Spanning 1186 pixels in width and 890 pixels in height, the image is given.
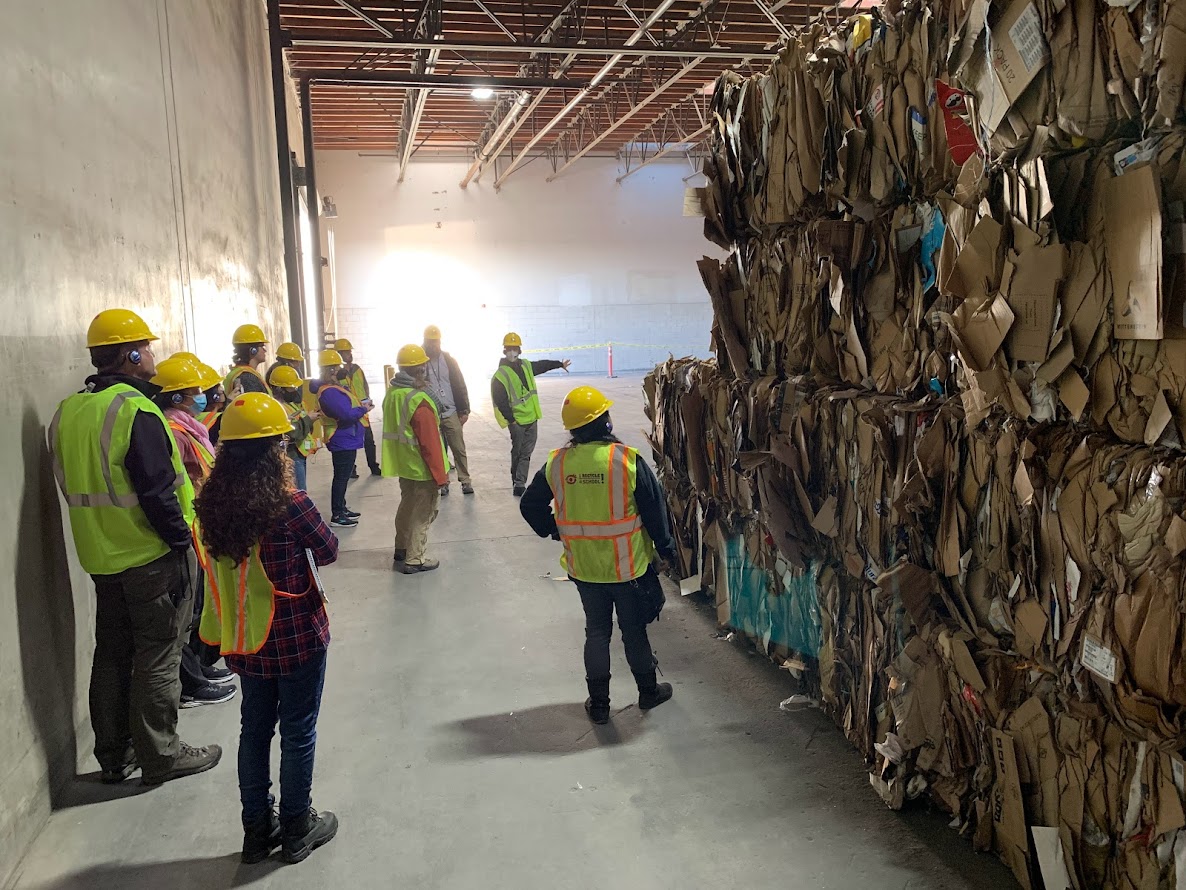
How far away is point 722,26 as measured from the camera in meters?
13.7

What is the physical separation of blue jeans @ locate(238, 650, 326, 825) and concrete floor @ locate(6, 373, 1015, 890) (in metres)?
0.23

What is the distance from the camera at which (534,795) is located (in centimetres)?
347

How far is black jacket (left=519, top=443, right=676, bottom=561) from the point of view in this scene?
4020 mm

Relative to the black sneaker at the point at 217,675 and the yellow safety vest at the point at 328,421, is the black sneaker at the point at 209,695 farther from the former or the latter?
the yellow safety vest at the point at 328,421

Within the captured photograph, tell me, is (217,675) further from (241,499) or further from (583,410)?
(583,410)

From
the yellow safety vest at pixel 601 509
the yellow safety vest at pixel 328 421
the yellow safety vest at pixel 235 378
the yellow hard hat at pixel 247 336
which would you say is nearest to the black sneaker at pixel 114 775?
the yellow safety vest at pixel 601 509

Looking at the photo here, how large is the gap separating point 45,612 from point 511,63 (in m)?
15.2

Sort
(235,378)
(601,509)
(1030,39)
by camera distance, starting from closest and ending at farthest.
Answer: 1. (1030,39)
2. (601,509)
3. (235,378)

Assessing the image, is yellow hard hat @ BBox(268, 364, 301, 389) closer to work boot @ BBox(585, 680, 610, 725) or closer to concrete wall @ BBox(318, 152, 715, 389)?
work boot @ BBox(585, 680, 610, 725)

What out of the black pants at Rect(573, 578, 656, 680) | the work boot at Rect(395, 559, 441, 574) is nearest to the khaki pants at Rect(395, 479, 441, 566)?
the work boot at Rect(395, 559, 441, 574)

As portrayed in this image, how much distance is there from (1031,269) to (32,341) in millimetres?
3585

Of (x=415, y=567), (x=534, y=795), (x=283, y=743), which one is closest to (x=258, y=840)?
(x=283, y=743)

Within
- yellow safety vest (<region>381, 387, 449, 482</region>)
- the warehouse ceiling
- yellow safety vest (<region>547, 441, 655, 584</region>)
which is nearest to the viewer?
yellow safety vest (<region>547, 441, 655, 584</region>)

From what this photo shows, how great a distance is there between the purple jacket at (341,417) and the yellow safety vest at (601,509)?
4.67m
